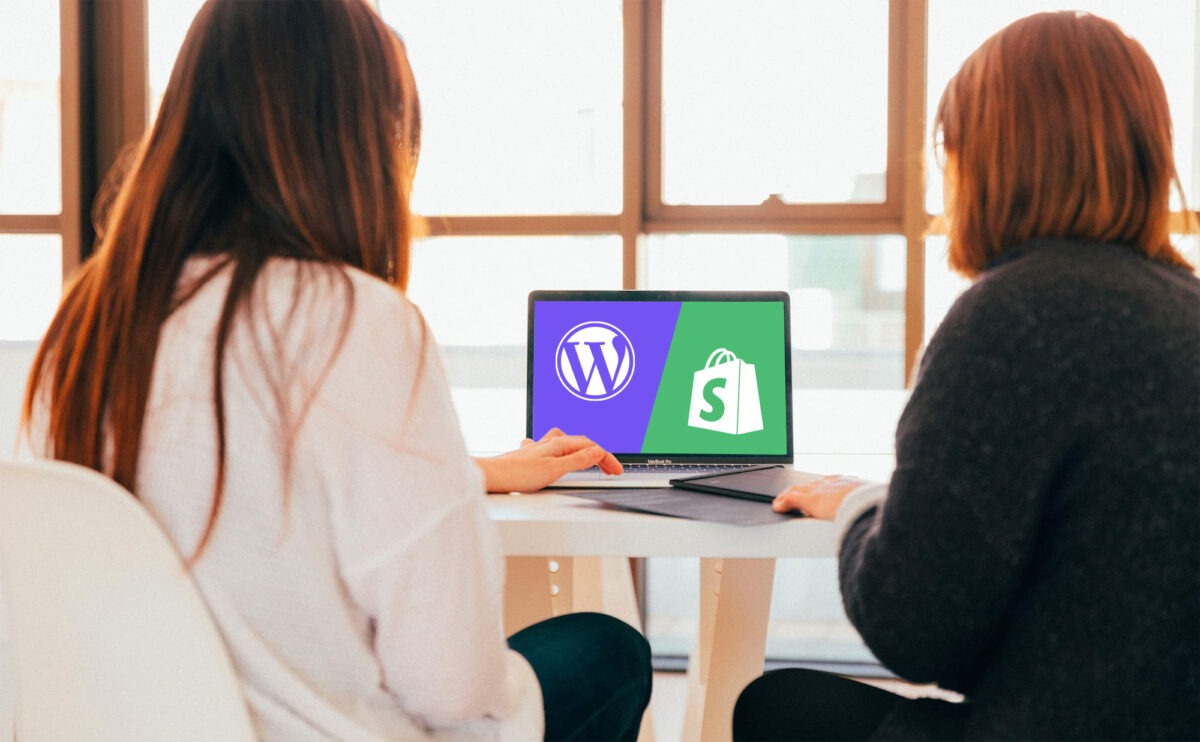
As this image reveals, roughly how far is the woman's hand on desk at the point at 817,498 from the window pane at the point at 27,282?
2253 mm

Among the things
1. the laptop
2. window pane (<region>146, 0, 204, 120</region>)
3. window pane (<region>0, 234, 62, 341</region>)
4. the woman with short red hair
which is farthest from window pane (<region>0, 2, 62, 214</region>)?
the woman with short red hair

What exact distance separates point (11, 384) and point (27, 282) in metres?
0.28

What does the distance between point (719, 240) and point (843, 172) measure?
0.37 meters

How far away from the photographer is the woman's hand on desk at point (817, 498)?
112 cm

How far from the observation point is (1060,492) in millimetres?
748

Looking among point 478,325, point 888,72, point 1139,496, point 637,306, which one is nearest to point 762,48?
point 888,72

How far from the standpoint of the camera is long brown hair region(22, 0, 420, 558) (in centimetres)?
78

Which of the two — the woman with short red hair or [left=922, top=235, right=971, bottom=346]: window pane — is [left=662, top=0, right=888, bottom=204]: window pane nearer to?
[left=922, top=235, right=971, bottom=346]: window pane

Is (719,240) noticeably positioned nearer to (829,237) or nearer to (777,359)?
(829,237)

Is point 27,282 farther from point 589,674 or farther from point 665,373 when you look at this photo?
point 589,674

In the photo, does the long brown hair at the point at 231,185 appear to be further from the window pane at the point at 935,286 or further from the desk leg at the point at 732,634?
the window pane at the point at 935,286

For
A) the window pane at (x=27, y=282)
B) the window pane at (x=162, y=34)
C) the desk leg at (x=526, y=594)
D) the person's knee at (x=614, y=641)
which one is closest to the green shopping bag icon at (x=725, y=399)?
the desk leg at (x=526, y=594)

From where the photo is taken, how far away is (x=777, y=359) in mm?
1636

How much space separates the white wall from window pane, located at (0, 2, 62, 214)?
14.6 inches
